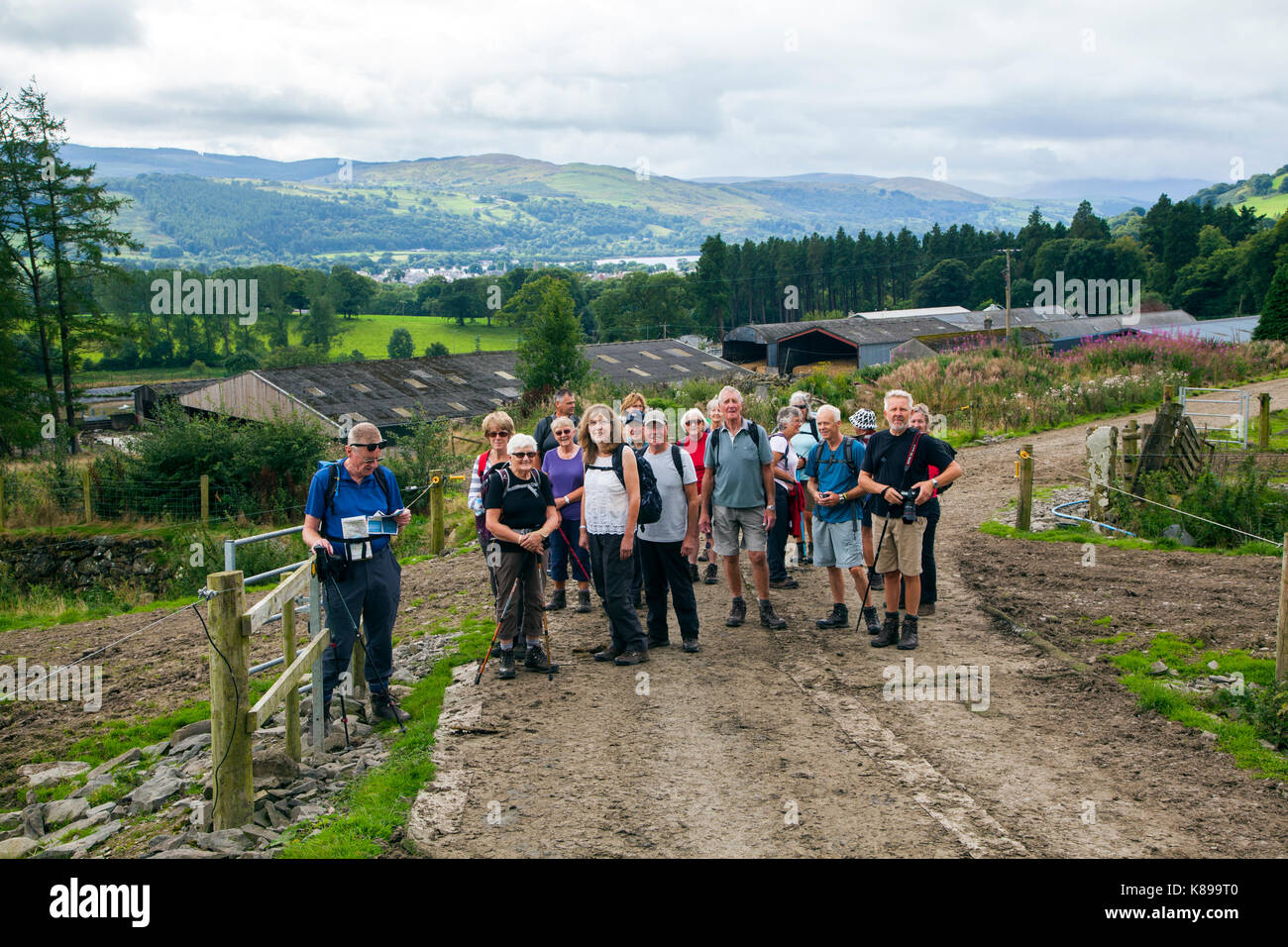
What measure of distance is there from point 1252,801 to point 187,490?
24529 mm

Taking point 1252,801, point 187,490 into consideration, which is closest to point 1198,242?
point 187,490

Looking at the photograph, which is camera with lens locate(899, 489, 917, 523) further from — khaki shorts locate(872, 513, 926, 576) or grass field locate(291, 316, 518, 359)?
grass field locate(291, 316, 518, 359)

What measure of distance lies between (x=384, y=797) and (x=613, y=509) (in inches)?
119

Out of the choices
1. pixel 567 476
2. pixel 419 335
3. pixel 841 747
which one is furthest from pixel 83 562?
pixel 419 335

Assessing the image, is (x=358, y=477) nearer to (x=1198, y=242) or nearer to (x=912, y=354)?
(x=912, y=354)

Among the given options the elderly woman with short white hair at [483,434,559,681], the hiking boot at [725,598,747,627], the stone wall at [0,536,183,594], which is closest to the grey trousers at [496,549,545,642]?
the elderly woman with short white hair at [483,434,559,681]

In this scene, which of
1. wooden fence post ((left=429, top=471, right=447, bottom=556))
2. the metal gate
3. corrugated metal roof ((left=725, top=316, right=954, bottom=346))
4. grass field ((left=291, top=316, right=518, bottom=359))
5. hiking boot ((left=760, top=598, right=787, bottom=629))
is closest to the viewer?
hiking boot ((left=760, top=598, right=787, bottom=629))

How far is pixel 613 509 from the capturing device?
7.83 meters

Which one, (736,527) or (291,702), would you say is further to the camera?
(736,527)

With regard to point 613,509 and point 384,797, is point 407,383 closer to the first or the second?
point 613,509

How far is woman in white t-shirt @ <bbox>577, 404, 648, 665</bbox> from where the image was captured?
25.4 feet

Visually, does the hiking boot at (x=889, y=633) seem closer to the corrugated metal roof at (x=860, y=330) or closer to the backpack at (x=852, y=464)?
the backpack at (x=852, y=464)

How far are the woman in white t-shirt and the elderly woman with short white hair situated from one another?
38 centimetres
